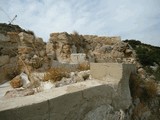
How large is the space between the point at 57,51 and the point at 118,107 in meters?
6.34

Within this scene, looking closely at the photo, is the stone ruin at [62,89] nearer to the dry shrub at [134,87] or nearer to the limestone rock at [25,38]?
the limestone rock at [25,38]

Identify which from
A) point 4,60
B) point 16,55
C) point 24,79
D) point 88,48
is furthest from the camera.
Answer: point 88,48

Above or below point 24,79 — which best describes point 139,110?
below

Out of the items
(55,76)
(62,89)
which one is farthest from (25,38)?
(62,89)

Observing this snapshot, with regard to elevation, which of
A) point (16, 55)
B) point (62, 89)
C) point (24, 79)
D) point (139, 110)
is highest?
point (16, 55)

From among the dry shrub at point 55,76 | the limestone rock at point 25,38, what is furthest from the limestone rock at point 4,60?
the dry shrub at point 55,76

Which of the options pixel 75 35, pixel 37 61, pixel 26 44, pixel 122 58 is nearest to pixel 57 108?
pixel 37 61

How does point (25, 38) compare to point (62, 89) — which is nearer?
point (62, 89)

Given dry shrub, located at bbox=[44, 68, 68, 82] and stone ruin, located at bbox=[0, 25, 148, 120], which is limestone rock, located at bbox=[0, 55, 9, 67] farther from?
dry shrub, located at bbox=[44, 68, 68, 82]

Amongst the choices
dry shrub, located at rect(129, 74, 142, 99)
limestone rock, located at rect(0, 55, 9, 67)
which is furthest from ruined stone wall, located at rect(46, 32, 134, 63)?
dry shrub, located at rect(129, 74, 142, 99)

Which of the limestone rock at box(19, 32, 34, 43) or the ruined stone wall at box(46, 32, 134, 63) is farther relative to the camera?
the ruined stone wall at box(46, 32, 134, 63)

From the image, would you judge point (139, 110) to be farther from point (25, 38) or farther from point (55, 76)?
point (25, 38)

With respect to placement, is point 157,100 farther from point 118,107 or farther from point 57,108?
point 57,108

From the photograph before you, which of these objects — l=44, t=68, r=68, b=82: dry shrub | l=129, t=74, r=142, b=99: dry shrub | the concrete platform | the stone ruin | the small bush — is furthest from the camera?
l=129, t=74, r=142, b=99: dry shrub
